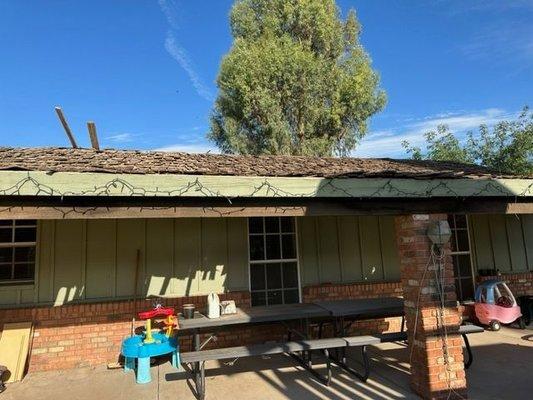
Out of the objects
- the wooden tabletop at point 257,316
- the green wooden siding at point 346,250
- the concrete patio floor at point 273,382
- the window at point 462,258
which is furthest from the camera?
the window at point 462,258

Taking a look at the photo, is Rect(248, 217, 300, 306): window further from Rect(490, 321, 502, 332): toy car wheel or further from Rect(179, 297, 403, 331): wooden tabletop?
Rect(490, 321, 502, 332): toy car wheel

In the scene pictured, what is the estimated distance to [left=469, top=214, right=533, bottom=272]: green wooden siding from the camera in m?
8.35

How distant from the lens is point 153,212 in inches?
152

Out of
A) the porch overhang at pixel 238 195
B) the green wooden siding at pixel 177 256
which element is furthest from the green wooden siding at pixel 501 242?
the porch overhang at pixel 238 195

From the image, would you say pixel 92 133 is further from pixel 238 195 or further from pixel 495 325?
pixel 495 325

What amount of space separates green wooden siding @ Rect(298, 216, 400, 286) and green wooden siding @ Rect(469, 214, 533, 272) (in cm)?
211

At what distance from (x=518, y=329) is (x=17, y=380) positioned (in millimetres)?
8705

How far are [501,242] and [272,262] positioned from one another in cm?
529

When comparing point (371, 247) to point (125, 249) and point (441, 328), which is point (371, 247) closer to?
point (441, 328)

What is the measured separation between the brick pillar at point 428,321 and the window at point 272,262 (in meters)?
2.73

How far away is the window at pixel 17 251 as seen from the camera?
5.91 meters

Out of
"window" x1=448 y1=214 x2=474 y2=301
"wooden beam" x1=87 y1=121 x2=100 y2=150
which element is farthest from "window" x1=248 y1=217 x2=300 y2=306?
"window" x1=448 y1=214 x2=474 y2=301

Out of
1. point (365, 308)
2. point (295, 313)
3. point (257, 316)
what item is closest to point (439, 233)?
point (365, 308)

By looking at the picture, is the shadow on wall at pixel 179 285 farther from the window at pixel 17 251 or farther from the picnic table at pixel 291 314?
the picnic table at pixel 291 314
